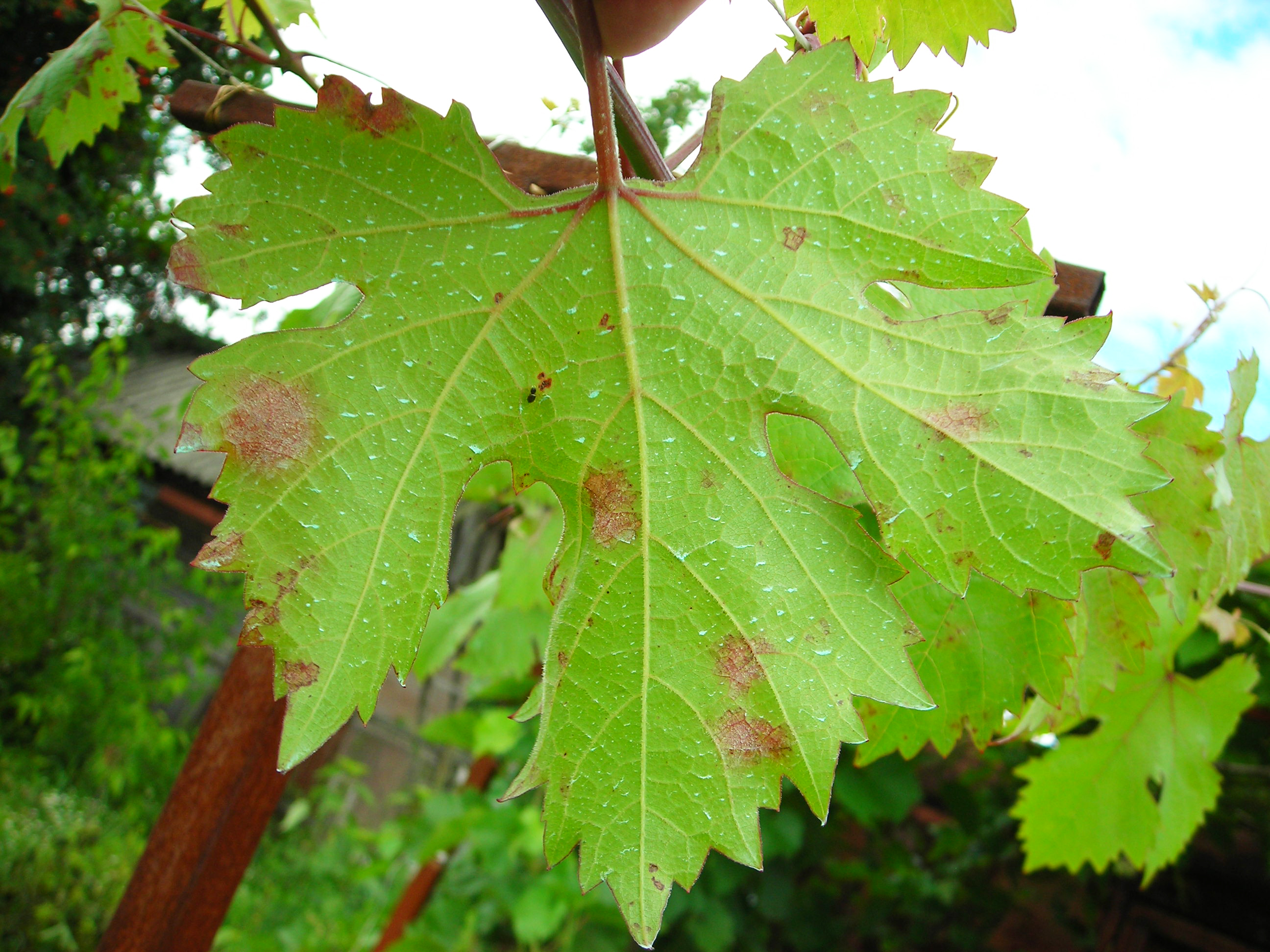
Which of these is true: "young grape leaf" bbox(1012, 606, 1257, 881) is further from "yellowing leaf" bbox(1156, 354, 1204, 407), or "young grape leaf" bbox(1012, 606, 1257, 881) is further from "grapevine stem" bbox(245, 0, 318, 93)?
"grapevine stem" bbox(245, 0, 318, 93)

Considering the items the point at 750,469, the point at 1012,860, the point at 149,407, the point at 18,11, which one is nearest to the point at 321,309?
the point at 750,469

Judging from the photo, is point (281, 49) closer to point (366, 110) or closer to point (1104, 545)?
point (366, 110)

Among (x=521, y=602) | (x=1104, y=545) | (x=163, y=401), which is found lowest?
(x=163, y=401)

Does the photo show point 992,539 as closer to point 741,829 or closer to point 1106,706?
point 741,829

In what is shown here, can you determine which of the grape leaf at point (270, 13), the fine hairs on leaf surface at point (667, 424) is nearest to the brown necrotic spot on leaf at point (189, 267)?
Answer: the fine hairs on leaf surface at point (667, 424)

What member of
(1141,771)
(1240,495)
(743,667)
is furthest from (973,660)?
(1141,771)

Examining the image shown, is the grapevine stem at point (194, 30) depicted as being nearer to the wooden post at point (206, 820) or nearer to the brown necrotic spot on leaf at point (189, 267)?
the brown necrotic spot on leaf at point (189, 267)
